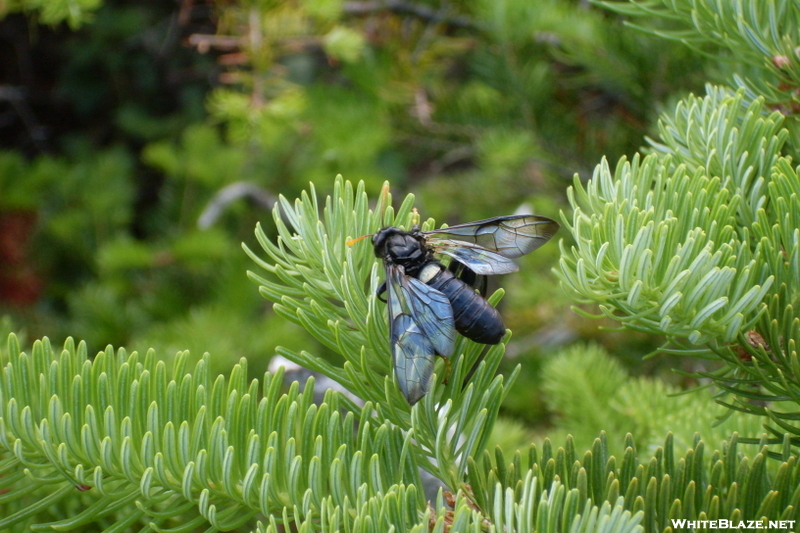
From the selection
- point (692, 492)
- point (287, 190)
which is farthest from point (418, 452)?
point (287, 190)

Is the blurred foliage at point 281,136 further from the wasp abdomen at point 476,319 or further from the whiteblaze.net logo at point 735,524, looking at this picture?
the whiteblaze.net logo at point 735,524

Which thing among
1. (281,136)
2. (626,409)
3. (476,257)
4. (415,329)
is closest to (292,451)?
(415,329)

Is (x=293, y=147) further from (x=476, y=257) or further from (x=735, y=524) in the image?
(x=735, y=524)

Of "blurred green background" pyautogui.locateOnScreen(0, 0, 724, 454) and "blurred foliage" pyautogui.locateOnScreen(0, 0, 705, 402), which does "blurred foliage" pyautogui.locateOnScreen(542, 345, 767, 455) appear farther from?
"blurred foliage" pyautogui.locateOnScreen(0, 0, 705, 402)

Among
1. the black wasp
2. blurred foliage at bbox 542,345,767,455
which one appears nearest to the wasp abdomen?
the black wasp

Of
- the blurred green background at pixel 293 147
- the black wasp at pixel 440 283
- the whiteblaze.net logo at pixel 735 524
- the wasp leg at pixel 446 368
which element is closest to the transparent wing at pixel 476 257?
the black wasp at pixel 440 283

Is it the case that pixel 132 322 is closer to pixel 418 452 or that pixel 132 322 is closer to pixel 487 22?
pixel 487 22
